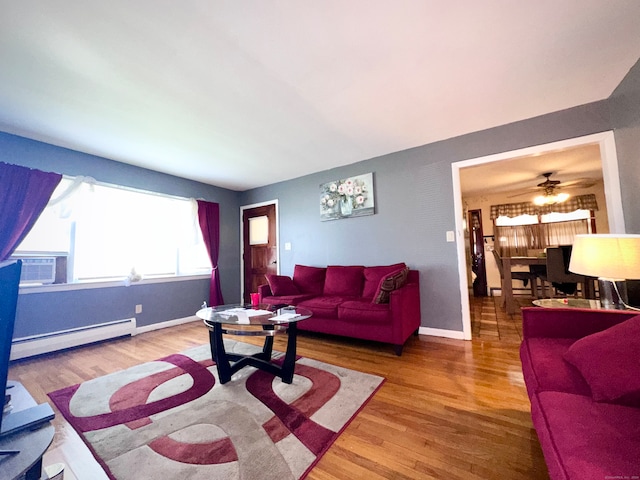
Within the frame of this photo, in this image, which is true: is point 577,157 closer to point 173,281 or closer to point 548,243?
point 548,243

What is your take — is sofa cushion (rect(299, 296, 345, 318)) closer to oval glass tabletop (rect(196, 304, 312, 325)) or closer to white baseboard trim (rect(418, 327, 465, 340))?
oval glass tabletop (rect(196, 304, 312, 325))

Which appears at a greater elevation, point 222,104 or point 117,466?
point 222,104

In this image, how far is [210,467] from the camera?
1.16 meters

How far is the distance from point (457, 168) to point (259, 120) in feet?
7.83

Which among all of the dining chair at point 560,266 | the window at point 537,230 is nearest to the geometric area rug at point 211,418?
the dining chair at point 560,266

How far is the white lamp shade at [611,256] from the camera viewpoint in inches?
56.5

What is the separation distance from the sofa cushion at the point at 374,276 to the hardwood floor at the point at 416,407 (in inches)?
24.8

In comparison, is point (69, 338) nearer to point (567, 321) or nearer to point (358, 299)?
point (358, 299)

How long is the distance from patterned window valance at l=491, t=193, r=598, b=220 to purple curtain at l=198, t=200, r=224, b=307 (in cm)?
611

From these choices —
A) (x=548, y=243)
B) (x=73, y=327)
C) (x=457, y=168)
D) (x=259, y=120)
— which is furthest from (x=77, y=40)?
(x=548, y=243)

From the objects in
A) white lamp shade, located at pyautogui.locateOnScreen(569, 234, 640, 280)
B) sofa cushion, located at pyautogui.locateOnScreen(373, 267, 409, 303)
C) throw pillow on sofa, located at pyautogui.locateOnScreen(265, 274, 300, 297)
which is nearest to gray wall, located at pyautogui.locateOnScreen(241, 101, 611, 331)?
throw pillow on sofa, located at pyautogui.locateOnScreen(265, 274, 300, 297)

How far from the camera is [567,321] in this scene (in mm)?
1418

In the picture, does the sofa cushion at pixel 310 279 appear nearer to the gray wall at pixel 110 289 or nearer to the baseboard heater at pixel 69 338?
the gray wall at pixel 110 289

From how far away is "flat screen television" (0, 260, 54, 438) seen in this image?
0.64 m
